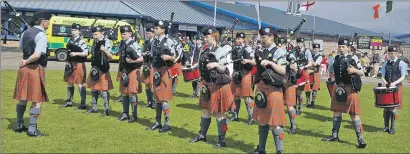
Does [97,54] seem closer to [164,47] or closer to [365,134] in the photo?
[164,47]

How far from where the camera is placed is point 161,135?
864 centimetres

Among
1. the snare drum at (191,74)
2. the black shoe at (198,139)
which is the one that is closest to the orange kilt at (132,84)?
the black shoe at (198,139)

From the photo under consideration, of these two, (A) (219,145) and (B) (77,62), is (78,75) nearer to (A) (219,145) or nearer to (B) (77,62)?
(B) (77,62)

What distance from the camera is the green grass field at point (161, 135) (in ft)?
24.8

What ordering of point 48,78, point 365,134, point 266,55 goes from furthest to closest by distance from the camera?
point 48,78, point 365,134, point 266,55

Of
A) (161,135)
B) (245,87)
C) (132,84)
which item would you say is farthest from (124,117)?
(245,87)

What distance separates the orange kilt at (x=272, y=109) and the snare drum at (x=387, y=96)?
382 centimetres

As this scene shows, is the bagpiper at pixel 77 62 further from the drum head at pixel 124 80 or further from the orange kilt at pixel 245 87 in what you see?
the orange kilt at pixel 245 87

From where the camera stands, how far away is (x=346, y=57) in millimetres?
8375

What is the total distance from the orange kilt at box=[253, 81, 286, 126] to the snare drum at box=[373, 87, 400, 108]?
382cm

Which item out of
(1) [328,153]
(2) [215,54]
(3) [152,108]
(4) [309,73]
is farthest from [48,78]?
(1) [328,153]

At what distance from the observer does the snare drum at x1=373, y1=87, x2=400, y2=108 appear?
9.51 metres

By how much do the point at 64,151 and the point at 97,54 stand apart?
3841 mm

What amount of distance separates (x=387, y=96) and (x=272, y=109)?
13.5ft
